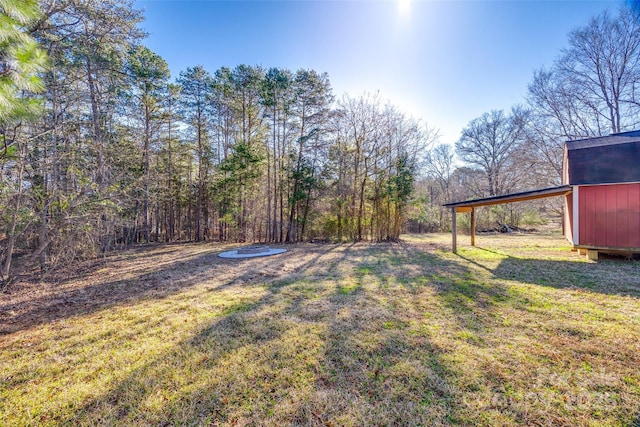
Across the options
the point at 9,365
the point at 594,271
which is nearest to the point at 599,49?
the point at 594,271

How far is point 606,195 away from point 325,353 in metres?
8.66

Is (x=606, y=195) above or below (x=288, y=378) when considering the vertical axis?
above


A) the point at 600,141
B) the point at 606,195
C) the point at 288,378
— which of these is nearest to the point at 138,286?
the point at 288,378

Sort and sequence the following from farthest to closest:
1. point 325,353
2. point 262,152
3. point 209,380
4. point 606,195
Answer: point 262,152, point 606,195, point 325,353, point 209,380

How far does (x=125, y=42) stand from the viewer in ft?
17.3

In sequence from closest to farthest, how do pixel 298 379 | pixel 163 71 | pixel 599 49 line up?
pixel 298 379 < pixel 163 71 < pixel 599 49

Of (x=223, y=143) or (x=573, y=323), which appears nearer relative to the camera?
(x=573, y=323)

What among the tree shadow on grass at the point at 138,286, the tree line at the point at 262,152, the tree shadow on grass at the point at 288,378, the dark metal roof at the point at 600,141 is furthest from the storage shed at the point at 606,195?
the tree shadow on grass at the point at 138,286

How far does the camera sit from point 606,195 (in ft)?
21.2

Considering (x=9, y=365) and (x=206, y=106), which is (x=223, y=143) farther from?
(x=9, y=365)

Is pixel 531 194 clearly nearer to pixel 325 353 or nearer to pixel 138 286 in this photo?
pixel 325 353

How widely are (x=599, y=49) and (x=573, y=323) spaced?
650 inches

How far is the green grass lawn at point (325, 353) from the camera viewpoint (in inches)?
69.1

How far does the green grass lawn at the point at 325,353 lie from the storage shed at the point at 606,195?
2.05 meters
